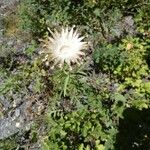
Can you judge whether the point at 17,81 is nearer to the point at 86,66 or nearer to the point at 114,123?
the point at 86,66

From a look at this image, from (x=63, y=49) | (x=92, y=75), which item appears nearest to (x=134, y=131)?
(x=92, y=75)

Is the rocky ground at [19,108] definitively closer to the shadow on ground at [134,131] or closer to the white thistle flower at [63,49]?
the shadow on ground at [134,131]

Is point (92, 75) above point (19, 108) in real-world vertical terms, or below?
above

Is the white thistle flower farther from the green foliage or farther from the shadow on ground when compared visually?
the shadow on ground

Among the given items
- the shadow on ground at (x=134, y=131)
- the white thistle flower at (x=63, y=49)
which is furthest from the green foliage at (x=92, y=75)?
the white thistle flower at (x=63, y=49)

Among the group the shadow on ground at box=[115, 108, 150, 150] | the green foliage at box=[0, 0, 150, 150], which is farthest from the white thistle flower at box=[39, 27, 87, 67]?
the shadow on ground at box=[115, 108, 150, 150]

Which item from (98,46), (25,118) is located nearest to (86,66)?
(98,46)

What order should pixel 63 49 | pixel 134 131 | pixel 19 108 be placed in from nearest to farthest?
1. pixel 63 49
2. pixel 134 131
3. pixel 19 108

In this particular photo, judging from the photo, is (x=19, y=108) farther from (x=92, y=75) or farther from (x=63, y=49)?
(x=63, y=49)
